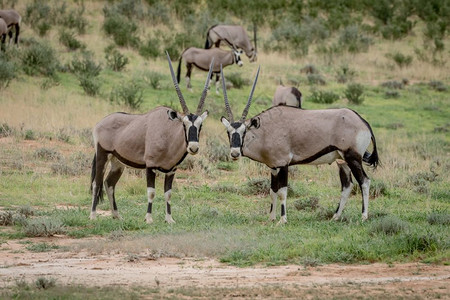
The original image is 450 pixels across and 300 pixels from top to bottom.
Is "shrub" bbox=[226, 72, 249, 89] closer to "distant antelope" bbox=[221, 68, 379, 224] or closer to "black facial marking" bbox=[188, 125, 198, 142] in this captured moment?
"distant antelope" bbox=[221, 68, 379, 224]

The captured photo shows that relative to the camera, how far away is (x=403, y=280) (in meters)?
8.61

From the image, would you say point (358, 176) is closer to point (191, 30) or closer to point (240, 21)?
point (191, 30)

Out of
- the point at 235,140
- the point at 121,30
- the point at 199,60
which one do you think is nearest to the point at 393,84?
the point at 199,60

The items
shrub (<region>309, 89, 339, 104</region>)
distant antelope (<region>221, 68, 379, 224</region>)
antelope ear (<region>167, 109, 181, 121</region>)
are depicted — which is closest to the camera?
antelope ear (<region>167, 109, 181, 121</region>)

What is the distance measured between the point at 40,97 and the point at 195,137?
1088cm

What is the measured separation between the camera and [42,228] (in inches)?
440

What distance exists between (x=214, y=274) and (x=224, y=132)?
469 inches

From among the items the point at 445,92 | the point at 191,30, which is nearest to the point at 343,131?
the point at 445,92

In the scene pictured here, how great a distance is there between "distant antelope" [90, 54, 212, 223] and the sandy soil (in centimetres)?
233

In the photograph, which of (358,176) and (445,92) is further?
(445,92)

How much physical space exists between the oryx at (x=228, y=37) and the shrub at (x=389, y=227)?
1804cm

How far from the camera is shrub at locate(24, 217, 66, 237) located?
11.2 meters

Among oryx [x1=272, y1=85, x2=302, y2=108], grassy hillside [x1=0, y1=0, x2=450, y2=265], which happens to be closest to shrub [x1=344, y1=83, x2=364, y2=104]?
grassy hillside [x1=0, y1=0, x2=450, y2=265]

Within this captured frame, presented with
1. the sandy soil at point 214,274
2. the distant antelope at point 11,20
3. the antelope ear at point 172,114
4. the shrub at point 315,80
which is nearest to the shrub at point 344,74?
the shrub at point 315,80
